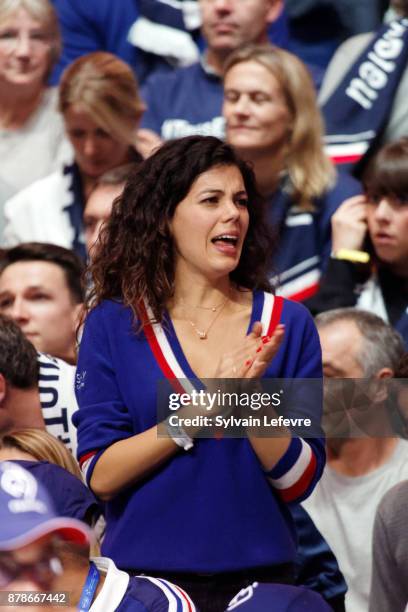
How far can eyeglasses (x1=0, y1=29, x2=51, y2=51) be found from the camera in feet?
16.1

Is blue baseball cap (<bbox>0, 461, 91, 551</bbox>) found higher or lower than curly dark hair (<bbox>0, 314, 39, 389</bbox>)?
higher

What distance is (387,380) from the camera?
328 centimetres

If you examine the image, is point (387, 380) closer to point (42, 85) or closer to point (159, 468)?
point (159, 468)

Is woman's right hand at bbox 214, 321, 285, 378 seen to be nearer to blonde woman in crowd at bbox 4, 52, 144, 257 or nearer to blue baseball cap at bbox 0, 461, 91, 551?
blue baseball cap at bbox 0, 461, 91, 551

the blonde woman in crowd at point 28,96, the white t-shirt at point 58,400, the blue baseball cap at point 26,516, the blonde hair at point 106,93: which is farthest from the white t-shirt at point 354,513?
the blonde woman in crowd at point 28,96

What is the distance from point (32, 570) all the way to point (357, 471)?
154 cm

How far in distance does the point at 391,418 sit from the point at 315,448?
0.80m

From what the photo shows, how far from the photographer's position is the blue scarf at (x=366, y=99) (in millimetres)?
4469

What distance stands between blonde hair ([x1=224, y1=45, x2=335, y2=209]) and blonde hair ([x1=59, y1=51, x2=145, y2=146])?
449 mm

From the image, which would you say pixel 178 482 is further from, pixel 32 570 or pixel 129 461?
pixel 32 570

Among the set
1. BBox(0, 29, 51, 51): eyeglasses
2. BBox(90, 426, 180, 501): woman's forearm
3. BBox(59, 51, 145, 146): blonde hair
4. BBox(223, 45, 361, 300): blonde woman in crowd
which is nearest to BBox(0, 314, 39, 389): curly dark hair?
BBox(90, 426, 180, 501): woman's forearm

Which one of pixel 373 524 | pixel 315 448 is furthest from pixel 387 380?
pixel 315 448

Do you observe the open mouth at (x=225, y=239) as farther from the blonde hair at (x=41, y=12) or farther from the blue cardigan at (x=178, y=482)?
the blonde hair at (x=41, y=12)

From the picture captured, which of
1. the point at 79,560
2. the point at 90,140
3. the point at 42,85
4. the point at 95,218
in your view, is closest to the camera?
the point at 79,560
